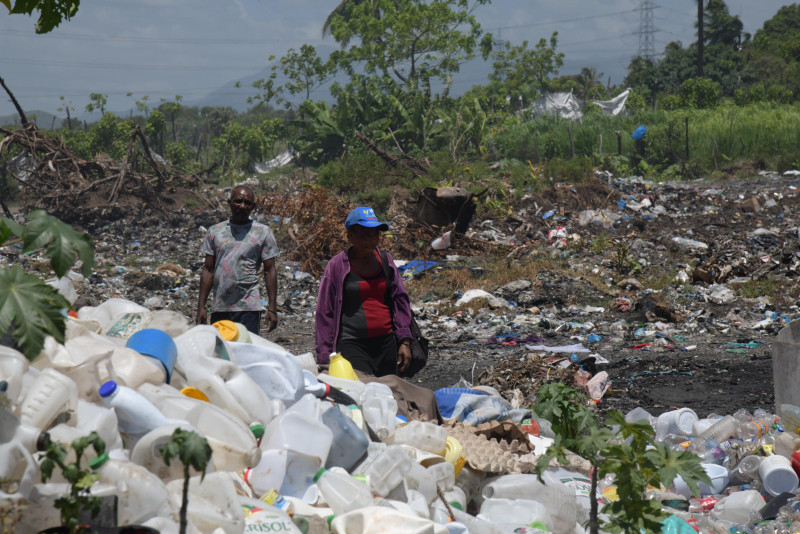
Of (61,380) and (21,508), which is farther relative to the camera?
(61,380)

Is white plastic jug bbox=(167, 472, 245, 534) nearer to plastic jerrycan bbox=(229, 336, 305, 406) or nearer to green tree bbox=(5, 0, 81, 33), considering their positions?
plastic jerrycan bbox=(229, 336, 305, 406)

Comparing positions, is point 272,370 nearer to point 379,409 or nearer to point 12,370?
point 379,409

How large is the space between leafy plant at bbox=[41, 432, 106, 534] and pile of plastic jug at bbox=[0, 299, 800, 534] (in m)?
0.12

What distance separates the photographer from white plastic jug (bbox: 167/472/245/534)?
2127mm

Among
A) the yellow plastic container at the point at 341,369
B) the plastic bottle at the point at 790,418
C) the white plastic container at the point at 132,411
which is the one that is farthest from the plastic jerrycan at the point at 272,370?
the plastic bottle at the point at 790,418

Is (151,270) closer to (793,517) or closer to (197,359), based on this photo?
(197,359)

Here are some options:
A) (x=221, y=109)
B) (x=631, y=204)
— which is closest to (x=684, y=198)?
(x=631, y=204)

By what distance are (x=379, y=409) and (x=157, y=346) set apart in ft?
3.28

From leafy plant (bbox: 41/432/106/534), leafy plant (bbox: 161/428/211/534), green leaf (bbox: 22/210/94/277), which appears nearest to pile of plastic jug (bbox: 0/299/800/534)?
leafy plant (bbox: 41/432/106/534)

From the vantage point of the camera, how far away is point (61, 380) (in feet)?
7.09

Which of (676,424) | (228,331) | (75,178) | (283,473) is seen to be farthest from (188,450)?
(75,178)

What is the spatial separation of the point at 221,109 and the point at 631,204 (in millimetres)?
58322

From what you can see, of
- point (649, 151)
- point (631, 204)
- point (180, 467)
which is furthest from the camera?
point (649, 151)

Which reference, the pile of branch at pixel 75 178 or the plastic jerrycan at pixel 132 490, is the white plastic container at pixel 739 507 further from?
the pile of branch at pixel 75 178
